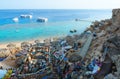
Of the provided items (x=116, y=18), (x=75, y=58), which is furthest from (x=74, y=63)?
(x=116, y=18)

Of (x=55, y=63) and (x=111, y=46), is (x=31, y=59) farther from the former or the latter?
(x=111, y=46)

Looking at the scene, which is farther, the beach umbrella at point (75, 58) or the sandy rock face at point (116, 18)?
the sandy rock face at point (116, 18)

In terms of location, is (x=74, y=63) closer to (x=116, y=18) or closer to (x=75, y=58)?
(x=75, y=58)

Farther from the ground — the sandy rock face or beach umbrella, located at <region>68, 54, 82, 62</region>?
the sandy rock face

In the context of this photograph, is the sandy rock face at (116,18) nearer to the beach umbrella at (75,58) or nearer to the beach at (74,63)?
the beach at (74,63)

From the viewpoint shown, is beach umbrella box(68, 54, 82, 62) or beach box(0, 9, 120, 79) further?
beach umbrella box(68, 54, 82, 62)

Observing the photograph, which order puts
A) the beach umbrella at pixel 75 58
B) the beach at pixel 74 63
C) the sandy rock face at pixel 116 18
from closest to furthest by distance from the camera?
1. the beach at pixel 74 63
2. the beach umbrella at pixel 75 58
3. the sandy rock face at pixel 116 18

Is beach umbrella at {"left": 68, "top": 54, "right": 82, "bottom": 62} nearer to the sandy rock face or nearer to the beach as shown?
the beach

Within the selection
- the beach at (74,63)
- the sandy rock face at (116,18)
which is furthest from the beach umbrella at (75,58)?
the sandy rock face at (116,18)

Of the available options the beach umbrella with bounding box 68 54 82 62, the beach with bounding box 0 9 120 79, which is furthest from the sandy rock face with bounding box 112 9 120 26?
the beach umbrella with bounding box 68 54 82 62

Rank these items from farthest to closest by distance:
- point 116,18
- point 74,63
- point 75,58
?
point 116,18
point 75,58
point 74,63

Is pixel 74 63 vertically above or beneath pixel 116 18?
beneath

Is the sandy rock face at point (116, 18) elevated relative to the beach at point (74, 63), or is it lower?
elevated
